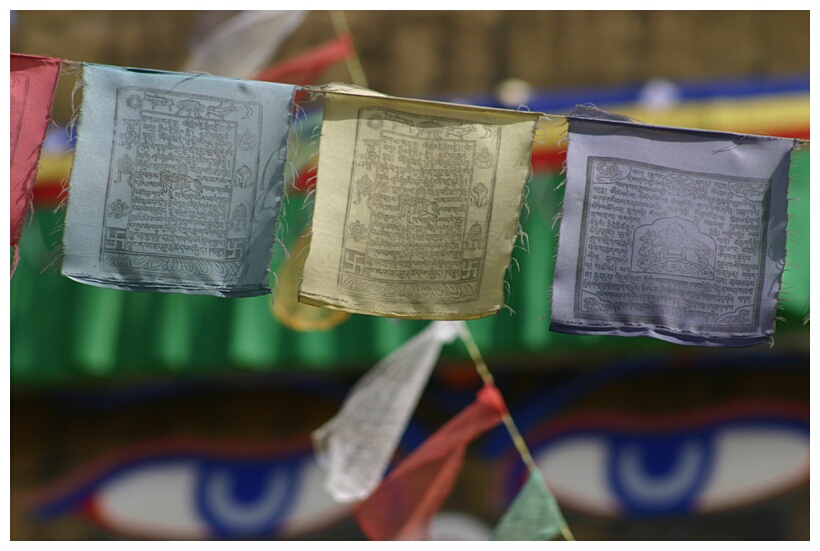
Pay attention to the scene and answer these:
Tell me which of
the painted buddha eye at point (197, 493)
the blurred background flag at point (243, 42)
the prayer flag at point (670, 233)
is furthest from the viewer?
the painted buddha eye at point (197, 493)

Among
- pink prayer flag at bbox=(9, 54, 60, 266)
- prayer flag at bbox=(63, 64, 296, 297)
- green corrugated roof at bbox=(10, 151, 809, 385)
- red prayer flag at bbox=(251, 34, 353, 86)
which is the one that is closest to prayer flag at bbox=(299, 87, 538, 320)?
prayer flag at bbox=(63, 64, 296, 297)

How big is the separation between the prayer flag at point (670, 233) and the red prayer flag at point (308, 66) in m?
2.06

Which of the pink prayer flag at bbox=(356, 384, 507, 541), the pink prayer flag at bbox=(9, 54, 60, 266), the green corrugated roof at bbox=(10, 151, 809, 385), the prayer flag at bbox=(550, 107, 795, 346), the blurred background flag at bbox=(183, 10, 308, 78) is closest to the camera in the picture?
the pink prayer flag at bbox=(9, 54, 60, 266)

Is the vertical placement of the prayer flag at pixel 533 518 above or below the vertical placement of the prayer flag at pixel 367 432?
below

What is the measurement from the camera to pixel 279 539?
562 centimetres

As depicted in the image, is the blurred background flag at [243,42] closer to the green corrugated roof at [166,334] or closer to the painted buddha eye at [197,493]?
the green corrugated roof at [166,334]

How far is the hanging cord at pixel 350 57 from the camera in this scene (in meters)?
5.49

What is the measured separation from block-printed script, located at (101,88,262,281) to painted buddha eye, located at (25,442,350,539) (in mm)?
2487

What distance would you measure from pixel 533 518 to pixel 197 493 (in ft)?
6.95

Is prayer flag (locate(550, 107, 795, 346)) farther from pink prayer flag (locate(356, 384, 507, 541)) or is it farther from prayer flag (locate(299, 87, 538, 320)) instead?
pink prayer flag (locate(356, 384, 507, 541))

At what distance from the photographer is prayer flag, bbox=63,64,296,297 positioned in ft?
11.0

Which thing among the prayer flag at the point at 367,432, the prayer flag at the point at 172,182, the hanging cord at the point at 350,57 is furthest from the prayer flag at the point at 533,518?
the hanging cord at the point at 350,57

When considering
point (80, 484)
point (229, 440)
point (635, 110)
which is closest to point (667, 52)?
point (635, 110)

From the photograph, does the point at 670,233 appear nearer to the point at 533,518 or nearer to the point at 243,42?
the point at 533,518
